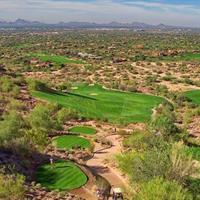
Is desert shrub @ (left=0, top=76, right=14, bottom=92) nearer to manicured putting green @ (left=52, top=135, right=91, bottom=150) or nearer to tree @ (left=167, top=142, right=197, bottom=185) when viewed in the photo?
manicured putting green @ (left=52, top=135, right=91, bottom=150)

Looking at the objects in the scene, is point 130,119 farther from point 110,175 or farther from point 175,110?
point 110,175

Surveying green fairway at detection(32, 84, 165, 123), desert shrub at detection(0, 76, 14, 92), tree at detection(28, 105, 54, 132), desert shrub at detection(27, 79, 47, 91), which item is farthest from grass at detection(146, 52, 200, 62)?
tree at detection(28, 105, 54, 132)

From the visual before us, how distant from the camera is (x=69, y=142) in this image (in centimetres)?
5247

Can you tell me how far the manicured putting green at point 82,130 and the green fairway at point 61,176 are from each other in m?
16.6

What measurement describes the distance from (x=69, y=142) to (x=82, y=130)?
23.5ft

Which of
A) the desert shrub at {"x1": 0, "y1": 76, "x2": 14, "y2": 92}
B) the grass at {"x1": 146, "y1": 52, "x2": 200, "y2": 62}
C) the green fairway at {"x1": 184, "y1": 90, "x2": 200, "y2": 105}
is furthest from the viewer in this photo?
the grass at {"x1": 146, "y1": 52, "x2": 200, "y2": 62}

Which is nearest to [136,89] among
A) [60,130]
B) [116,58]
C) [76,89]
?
[76,89]

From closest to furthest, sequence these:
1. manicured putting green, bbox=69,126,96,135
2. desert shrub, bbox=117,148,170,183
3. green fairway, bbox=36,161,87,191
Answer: desert shrub, bbox=117,148,170,183, green fairway, bbox=36,161,87,191, manicured putting green, bbox=69,126,96,135

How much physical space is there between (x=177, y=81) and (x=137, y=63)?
1518 inches

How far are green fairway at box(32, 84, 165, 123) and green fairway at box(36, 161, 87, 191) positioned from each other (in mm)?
25524

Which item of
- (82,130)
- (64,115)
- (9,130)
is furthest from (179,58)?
(9,130)

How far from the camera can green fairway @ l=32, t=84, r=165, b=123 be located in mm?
68375

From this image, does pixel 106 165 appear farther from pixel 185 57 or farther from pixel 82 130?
pixel 185 57

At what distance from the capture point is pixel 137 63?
468ft
